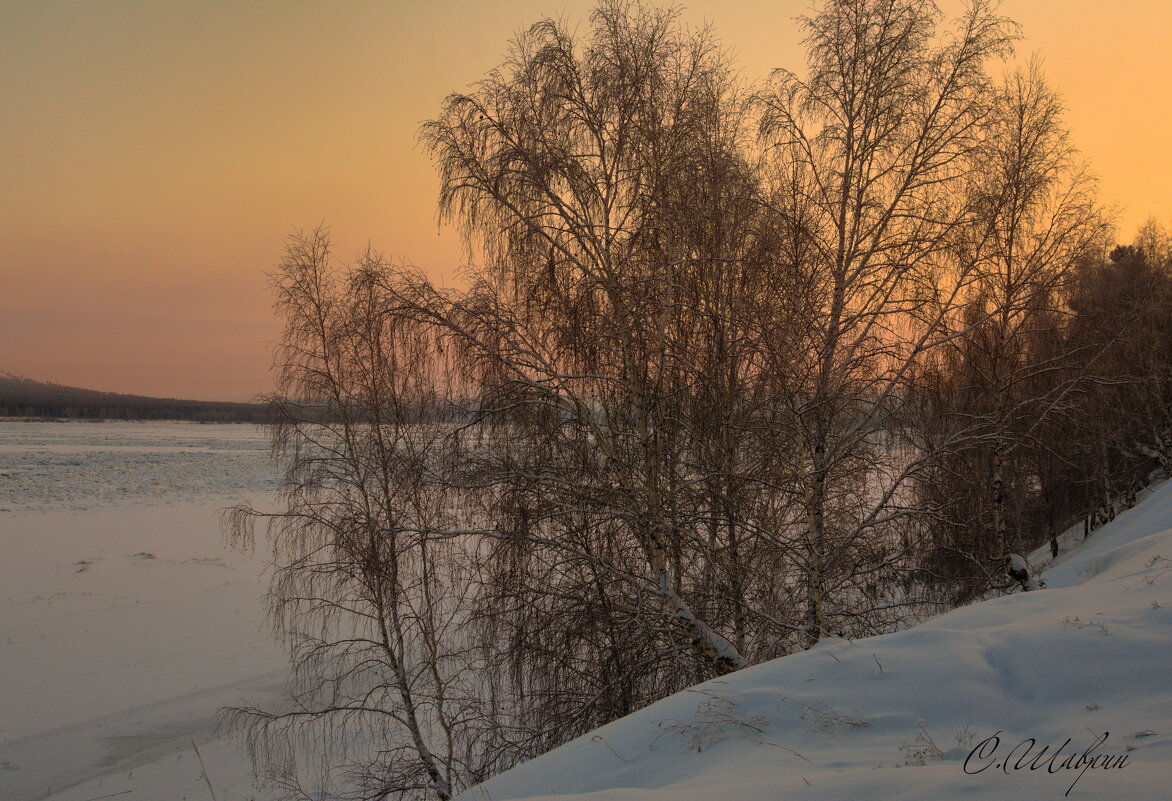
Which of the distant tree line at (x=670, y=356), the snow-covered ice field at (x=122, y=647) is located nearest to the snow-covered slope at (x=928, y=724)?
the distant tree line at (x=670, y=356)

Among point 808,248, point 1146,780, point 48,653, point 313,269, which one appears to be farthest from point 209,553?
point 1146,780

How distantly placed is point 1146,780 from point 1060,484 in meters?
22.1

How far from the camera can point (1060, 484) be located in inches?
826

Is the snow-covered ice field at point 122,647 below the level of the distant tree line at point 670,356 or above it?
below

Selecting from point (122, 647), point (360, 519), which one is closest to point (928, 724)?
point (360, 519)

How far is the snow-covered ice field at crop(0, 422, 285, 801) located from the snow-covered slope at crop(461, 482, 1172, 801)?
911 cm

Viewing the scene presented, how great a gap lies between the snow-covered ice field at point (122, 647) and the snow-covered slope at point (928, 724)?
9110 mm

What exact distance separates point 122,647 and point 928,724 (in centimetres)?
1747

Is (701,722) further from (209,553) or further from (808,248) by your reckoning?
(209,553)

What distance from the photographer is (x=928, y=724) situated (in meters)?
3.52

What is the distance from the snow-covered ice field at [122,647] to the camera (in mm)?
10844
